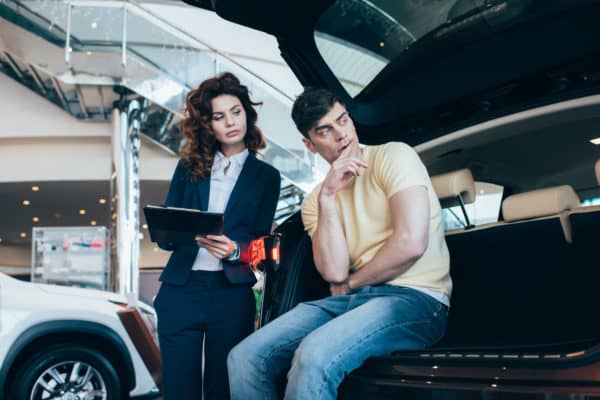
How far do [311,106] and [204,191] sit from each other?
593 millimetres

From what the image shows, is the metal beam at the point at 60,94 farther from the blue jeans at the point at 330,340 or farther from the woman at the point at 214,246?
the blue jeans at the point at 330,340

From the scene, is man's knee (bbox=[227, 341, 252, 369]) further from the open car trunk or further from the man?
the open car trunk

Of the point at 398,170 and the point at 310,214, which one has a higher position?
the point at 398,170

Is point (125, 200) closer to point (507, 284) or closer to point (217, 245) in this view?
point (217, 245)

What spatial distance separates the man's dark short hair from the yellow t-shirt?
223 mm

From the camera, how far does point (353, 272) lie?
6.63ft

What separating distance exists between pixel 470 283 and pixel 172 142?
10.6m

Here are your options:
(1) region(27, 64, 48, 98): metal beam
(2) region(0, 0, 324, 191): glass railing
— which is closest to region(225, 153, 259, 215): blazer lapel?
(2) region(0, 0, 324, 191): glass railing

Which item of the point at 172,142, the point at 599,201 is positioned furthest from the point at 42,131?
the point at 599,201

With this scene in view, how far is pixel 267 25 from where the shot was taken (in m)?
2.14

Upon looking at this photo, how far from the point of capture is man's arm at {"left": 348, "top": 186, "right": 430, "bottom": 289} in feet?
5.76

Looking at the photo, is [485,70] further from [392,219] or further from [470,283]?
[470,283]

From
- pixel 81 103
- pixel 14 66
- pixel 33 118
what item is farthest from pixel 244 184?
pixel 33 118

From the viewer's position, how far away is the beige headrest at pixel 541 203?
2.06 meters
